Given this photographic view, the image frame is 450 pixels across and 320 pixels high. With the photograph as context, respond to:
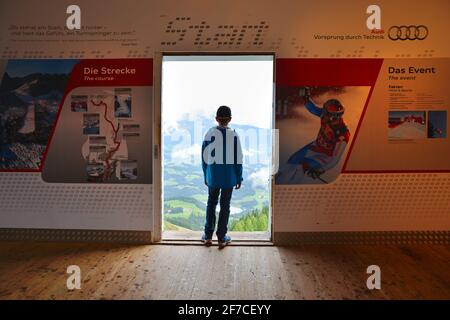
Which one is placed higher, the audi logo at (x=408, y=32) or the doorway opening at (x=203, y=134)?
the audi logo at (x=408, y=32)

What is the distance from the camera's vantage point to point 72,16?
14.9 feet

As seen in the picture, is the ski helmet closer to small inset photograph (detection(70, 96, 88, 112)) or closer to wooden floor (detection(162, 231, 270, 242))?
wooden floor (detection(162, 231, 270, 242))

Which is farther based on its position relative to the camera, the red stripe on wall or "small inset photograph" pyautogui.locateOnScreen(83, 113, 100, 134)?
"small inset photograph" pyautogui.locateOnScreen(83, 113, 100, 134)

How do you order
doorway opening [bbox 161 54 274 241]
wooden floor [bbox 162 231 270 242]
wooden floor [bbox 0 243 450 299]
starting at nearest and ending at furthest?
wooden floor [bbox 0 243 450 299] → wooden floor [bbox 162 231 270 242] → doorway opening [bbox 161 54 274 241]

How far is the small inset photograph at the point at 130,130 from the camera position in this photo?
4605 mm

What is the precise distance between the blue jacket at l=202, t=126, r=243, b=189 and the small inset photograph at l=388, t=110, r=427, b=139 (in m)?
1.66

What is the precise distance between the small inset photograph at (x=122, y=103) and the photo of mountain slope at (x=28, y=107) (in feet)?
1.91

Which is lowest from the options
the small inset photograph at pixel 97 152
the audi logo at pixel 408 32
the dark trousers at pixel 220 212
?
the dark trousers at pixel 220 212

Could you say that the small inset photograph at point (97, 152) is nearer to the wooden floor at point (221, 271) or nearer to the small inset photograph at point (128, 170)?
the small inset photograph at point (128, 170)

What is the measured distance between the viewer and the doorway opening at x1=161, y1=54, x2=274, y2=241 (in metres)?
5.00

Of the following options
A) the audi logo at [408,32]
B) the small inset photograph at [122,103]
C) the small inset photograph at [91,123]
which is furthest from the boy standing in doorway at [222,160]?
the audi logo at [408,32]

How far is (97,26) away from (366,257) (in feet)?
12.0

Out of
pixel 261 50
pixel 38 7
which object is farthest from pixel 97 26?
pixel 261 50

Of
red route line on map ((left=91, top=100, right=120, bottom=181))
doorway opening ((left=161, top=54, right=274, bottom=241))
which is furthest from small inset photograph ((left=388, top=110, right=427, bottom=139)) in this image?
red route line on map ((left=91, top=100, right=120, bottom=181))
